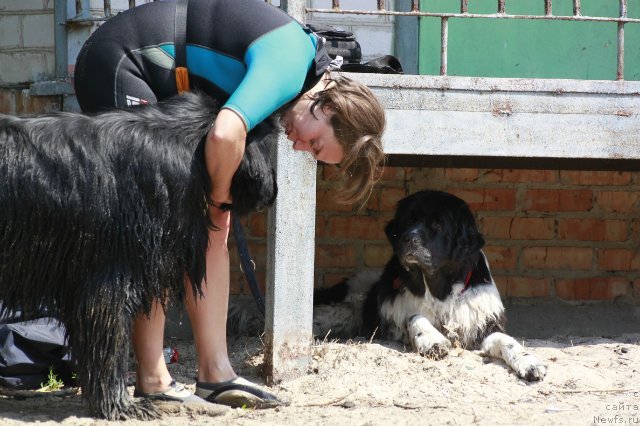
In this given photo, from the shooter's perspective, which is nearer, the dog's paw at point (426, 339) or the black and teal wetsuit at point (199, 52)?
Result: the black and teal wetsuit at point (199, 52)

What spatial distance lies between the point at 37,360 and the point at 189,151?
152cm

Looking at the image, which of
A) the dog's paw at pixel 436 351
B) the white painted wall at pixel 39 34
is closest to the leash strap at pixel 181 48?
the dog's paw at pixel 436 351

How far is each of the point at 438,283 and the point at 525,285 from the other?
1.27 metres

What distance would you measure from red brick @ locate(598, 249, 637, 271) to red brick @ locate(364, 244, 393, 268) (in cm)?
147

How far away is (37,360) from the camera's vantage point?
401 centimetres

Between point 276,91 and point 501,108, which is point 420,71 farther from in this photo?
point 276,91

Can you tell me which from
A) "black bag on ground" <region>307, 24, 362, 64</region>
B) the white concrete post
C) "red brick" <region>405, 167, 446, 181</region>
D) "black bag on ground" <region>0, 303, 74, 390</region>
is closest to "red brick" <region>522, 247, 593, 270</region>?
"red brick" <region>405, 167, 446, 181</region>

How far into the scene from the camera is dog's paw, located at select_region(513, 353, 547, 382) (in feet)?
14.1

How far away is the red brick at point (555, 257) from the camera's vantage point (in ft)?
19.8

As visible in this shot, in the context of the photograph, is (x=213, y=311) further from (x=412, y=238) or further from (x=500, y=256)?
(x=500, y=256)

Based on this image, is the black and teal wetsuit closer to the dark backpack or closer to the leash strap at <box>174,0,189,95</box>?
→ the leash strap at <box>174,0,189,95</box>

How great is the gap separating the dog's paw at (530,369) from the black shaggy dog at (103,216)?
1.91 meters

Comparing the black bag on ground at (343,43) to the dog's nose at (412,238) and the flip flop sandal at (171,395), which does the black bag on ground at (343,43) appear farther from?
the flip flop sandal at (171,395)

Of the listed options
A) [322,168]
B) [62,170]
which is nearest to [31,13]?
[322,168]
